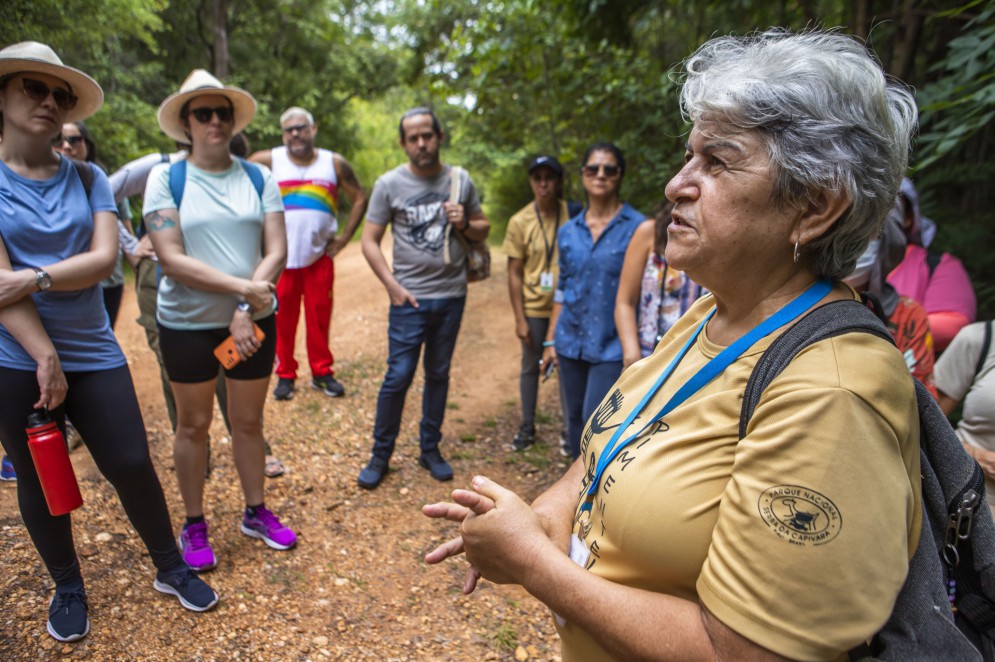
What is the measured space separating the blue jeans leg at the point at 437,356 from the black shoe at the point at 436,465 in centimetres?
5

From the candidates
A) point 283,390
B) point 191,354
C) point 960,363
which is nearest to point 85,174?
point 191,354

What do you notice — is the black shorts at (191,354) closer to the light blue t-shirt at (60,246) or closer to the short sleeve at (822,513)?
the light blue t-shirt at (60,246)

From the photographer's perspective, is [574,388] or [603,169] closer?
[603,169]

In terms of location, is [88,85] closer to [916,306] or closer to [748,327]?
[748,327]

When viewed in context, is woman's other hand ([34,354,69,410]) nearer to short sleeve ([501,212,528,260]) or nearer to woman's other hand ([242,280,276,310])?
woman's other hand ([242,280,276,310])

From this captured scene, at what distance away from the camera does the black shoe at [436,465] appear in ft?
14.1

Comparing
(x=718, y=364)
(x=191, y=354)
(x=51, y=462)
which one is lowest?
(x=51, y=462)

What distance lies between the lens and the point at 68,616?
2523mm

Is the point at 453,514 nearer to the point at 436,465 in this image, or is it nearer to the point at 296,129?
the point at 436,465

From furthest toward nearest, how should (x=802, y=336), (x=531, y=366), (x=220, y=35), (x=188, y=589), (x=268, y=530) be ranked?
1. (x=220, y=35)
2. (x=531, y=366)
3. (x=268, y=530)
4. (x=188, y=589)
5. (x=802, y=336)

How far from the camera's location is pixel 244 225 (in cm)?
305

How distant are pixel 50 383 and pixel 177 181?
1.11m

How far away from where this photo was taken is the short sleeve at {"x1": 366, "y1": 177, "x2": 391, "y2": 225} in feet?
13.3

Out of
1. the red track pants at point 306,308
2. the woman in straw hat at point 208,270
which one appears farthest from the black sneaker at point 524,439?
the woman in straw hat at point 208,270
